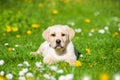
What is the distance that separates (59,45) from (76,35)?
9.99ft

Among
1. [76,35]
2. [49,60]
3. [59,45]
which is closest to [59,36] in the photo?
[59,45]

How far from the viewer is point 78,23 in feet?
38.9

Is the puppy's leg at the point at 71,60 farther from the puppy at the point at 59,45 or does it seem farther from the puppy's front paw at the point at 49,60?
the puppy's front paw at the point at 49,60

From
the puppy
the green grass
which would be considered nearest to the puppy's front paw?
the puppy

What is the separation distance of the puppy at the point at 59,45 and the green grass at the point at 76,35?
0.26 meters

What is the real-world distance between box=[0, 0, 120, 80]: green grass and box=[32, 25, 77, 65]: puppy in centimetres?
26

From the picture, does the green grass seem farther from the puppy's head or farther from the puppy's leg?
the puppy's head

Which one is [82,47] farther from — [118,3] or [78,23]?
[118,3]

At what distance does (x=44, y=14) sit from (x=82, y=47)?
15.6 ft

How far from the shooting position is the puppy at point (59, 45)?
723 cm

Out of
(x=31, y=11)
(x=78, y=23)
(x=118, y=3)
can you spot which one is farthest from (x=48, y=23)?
(x=118, y=3)

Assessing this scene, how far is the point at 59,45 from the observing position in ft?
23.6

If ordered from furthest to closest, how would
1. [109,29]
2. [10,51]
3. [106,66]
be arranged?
[109,29] → [10,51] → [106,66]

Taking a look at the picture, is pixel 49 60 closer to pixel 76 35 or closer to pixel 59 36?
pixel 59 36
